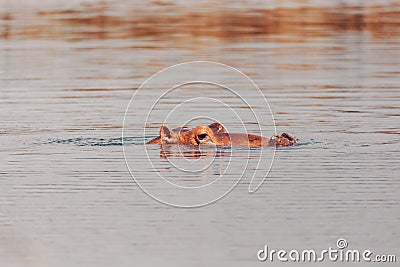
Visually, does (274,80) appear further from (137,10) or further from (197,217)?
(137,10)

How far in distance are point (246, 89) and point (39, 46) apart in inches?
301

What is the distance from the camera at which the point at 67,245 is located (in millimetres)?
8391

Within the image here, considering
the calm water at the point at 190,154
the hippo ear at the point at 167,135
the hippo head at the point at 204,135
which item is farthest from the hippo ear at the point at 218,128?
the calm water at the point at 190,154

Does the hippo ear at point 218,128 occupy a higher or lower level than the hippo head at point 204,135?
higher

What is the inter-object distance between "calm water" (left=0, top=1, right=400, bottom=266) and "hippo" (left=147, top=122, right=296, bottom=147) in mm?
174

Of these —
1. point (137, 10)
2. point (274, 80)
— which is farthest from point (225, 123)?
point (137, 10)

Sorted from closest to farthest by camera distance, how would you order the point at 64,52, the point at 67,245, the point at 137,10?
the point at 67,245 → the point at 64,52 → the point at 137,10

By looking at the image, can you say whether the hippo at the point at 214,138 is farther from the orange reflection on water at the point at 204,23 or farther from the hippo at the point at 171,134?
the orange reflection on water at the point at 204,23

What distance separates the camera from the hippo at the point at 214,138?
39.4 feet

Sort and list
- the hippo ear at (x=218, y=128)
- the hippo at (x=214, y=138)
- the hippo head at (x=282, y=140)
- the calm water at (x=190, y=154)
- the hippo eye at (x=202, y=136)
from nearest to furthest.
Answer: the calm water at (x=190, y=154)
the hippo head at (x=282, y=140)
the hippo at (x=214, y=138)
the hippo eye at (x=202, y=136)
the hippo ear at (x=218, y=128)

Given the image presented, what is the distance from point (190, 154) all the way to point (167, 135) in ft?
1.58

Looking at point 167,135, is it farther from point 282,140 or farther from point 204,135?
point 282,140

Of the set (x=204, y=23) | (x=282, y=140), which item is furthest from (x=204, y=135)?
(x=204, y=23)

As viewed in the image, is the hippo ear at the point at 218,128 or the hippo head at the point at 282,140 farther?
the hippo ear at the point at 218,128
